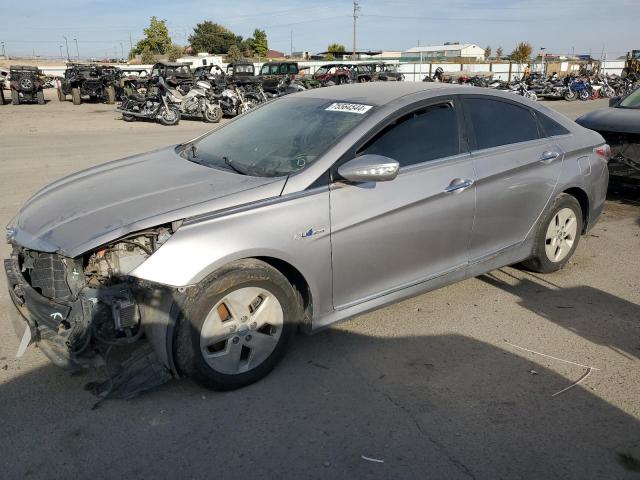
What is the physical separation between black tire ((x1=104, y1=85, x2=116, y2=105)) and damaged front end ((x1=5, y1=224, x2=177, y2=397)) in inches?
969

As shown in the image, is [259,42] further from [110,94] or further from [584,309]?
[584,309]

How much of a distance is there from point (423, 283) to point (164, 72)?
70.8ft

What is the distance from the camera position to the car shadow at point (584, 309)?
3.85m

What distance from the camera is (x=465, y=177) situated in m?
3.89

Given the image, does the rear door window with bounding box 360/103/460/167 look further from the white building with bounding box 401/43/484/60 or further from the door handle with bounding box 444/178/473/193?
the white building with bounding box 401/43/484/60

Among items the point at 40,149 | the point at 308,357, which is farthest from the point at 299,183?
the point at 40,149

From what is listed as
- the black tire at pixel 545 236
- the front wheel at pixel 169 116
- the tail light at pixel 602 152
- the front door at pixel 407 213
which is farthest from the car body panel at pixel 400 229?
the front wheel at pixel 169 116

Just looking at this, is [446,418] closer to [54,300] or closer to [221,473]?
[221,473]

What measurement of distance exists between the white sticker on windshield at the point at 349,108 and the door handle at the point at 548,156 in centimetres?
171

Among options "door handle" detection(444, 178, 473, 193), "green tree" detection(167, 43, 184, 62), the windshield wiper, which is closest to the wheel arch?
"door handle" detection(444, 178, 473, 193)

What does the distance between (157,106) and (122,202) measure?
1508 cm

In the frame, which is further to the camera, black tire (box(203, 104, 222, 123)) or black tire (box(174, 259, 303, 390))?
black tire (box(203, 104, 222, 123))

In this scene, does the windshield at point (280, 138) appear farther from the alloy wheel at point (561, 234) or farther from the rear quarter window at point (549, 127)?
the alloy wheel at point (561, 234)

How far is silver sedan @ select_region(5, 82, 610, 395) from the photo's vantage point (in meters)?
2.88
